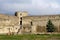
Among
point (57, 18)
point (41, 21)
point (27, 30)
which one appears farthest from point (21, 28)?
point (57, 18)

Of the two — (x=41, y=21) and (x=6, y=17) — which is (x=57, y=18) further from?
(x=6, y=17)

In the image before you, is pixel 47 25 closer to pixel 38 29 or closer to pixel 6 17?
pixel 38 29

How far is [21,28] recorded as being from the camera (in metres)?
41.4

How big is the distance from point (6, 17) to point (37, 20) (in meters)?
5.71

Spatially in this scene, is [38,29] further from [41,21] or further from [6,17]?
[6,17]

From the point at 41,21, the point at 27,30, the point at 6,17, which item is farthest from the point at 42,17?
the point at 6,17

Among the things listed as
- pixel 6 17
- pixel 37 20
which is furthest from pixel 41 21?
pixel 6 17

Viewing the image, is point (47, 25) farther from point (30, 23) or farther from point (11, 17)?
point (11, 17)

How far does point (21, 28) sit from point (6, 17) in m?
3.24

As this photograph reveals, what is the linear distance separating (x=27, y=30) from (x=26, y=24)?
1925 mm

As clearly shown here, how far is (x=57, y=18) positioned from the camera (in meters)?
42.6

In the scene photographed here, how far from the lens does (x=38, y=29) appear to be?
137ft

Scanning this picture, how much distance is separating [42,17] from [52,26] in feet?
9.37

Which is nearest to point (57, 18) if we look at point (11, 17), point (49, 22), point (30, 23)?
point (49, 22)
